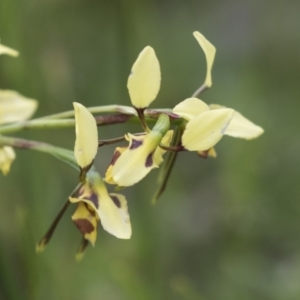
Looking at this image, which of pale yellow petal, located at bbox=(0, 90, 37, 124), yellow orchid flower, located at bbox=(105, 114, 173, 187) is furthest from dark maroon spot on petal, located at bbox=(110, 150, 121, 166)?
pale yellow petal, located at bbox=(0, 90, 37, 124)

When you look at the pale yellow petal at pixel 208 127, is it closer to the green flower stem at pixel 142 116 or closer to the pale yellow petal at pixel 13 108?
the green flower stem at pixel 142 116

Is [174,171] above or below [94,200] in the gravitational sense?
below

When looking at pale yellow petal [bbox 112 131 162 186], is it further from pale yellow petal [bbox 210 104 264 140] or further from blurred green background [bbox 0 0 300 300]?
blurred green background [bbox 0 0 300 300]

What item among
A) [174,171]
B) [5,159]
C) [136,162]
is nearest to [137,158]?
[136,162]

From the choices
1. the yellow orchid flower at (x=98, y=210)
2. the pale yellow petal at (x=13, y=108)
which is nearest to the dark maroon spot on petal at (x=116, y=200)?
the yellow orchid flower at (x=98, y=210)

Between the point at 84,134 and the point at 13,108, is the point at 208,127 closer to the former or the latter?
the point at 84,134

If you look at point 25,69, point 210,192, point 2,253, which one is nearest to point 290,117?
point 210,192
